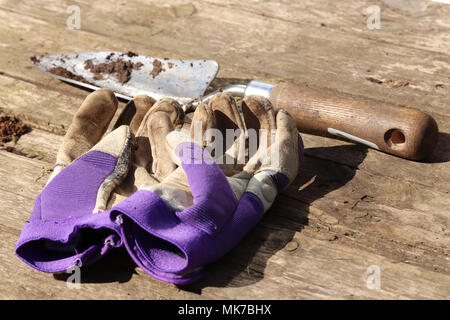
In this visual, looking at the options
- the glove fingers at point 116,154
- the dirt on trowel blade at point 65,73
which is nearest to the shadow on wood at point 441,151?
the glove fingers at point 116,154

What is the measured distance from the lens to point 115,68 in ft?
7.80

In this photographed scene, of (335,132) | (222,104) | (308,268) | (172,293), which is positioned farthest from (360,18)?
(172,293)

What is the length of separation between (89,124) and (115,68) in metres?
0.58

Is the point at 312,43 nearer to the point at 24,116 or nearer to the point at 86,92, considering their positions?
the point at 86,92

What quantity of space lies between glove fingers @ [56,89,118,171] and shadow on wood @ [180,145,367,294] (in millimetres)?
574

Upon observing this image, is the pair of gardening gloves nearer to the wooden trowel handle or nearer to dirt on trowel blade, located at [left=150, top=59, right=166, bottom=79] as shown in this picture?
the wooden trowel handle

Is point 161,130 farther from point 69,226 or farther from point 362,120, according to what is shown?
point 362,120

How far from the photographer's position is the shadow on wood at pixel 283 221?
1468 millimetres

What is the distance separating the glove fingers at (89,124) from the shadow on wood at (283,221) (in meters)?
0.57

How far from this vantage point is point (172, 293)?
4.66 ft

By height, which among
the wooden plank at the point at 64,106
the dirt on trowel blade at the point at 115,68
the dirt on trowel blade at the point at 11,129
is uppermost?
the dirt on trowel blade at the point at 115,68

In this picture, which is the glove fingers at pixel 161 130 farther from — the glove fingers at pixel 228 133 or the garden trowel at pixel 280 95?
the garden trowel at pixel 280 95

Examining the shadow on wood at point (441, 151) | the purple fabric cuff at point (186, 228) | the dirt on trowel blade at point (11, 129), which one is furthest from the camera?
the dirt on trowel blade at point (11, 129)
